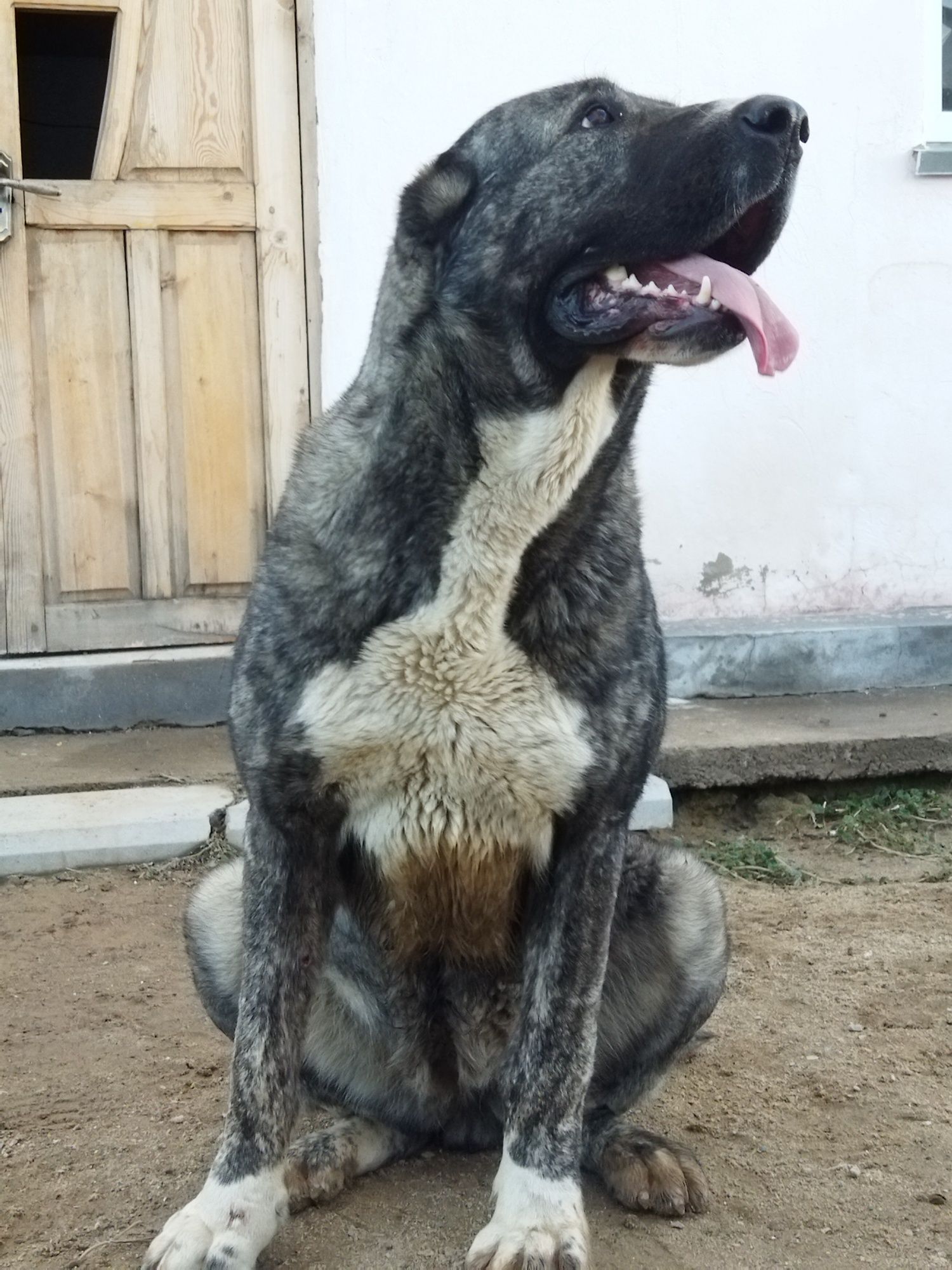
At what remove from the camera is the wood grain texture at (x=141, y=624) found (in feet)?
15.6

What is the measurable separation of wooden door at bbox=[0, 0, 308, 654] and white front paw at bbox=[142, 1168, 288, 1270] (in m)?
2.90

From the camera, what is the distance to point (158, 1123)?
8.45 ft

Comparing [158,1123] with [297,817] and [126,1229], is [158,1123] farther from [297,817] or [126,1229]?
[297,817]

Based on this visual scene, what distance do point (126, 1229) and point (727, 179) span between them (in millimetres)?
1864

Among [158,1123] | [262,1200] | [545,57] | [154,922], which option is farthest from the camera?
[545,57]

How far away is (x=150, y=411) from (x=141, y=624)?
2.35 feet

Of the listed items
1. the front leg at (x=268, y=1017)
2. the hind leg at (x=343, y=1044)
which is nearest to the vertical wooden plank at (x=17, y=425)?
the hind leg at (x=343, y=1044)

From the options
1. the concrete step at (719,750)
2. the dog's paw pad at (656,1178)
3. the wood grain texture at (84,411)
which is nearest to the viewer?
the dog's paw pad at (656,1178)

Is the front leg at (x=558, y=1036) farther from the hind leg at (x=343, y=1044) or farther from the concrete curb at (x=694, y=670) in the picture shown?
the concrete curb at (x=694, y=670)

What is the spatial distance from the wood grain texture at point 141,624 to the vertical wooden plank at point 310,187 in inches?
30.6

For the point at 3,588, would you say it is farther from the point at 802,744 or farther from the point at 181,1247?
the point at 181,1247

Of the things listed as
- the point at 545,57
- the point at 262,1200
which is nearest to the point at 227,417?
the point at 545,57

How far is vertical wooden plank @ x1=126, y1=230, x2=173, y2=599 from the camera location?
15.3 ft

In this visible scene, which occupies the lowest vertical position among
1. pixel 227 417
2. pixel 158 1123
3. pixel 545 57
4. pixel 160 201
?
pixel 158 1123
